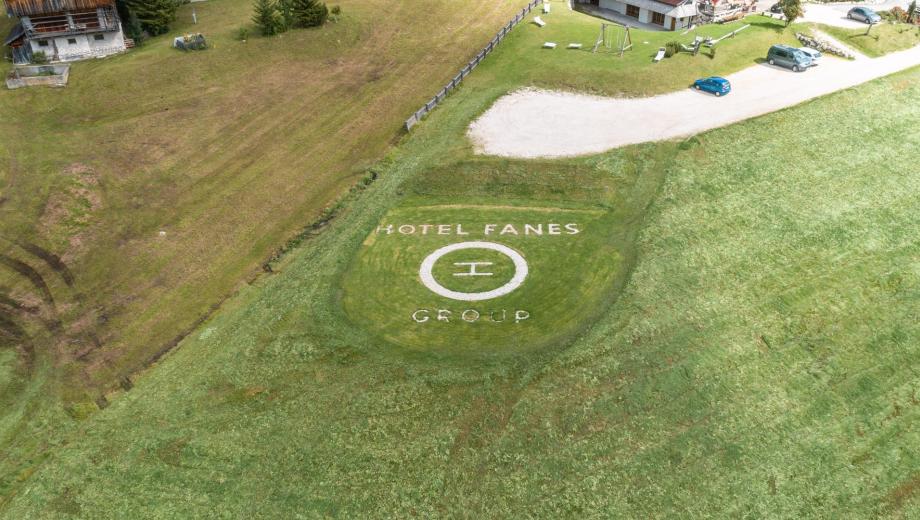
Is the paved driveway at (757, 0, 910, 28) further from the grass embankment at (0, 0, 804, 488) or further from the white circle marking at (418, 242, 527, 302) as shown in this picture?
the white circle marking at (418, 242, 527, 302)

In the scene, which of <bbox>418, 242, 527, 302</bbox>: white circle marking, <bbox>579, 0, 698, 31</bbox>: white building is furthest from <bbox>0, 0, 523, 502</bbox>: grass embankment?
<bbox>579, 0, 698, 31</bbox>: white building

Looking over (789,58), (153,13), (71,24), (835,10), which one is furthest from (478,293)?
(835,10)

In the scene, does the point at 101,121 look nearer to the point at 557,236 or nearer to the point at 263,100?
the point at 263,100

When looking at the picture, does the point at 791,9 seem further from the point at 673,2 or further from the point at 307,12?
the point at 307,12

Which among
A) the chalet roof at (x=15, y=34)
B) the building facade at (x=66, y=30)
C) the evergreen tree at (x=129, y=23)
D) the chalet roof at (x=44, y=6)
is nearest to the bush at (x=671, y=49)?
the evergreen tree at (x=129, y=23)

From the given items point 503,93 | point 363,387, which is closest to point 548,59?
point 503,93

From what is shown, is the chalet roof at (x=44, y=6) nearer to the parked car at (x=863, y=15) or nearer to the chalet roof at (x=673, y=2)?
the chalet roof at (x=673, y=2)

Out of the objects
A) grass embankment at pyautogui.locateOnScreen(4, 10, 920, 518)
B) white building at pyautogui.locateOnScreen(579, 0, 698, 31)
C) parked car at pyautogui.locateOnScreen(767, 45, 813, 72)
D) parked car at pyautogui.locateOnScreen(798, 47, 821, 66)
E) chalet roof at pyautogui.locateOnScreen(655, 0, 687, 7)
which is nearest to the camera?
grass embankment at pyautogui.locateOnScreen(4, 10, 920, 518)
